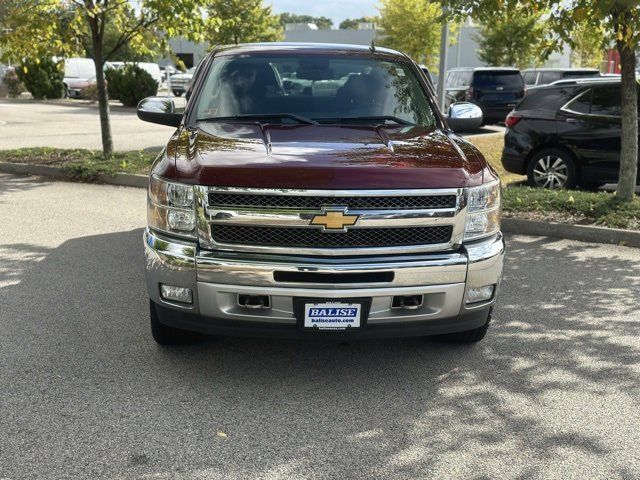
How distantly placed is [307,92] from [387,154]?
1281mm

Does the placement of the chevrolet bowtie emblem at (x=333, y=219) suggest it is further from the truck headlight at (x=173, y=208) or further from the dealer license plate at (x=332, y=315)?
the truck headlight at (x=173, y=208)

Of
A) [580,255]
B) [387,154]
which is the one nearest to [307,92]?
[387,154]

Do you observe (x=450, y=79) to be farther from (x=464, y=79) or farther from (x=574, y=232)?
(x=574, y=232)

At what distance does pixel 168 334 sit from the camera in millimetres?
4418

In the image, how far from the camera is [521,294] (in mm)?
5852

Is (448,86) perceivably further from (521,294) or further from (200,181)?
(200,181)

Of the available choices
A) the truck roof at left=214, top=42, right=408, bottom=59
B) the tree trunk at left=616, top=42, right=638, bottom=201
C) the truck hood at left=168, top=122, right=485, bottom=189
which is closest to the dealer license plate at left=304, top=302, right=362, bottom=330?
the truck hood at left=168, top=122, right=485, bottom=189

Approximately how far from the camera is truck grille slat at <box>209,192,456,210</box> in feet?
12.2

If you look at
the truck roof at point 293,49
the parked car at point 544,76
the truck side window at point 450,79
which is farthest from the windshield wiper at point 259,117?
the parked car at point 544,76

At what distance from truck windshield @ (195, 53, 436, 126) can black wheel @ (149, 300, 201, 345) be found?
145 centimetres

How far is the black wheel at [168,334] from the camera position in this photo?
172 inches

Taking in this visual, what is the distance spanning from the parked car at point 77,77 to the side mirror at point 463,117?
31.2 metres

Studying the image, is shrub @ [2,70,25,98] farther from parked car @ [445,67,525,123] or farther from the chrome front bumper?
the chrome front bumper

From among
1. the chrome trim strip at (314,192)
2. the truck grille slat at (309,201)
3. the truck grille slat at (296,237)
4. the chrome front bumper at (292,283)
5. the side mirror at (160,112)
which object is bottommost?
the chrome front bumper at (292,283)
